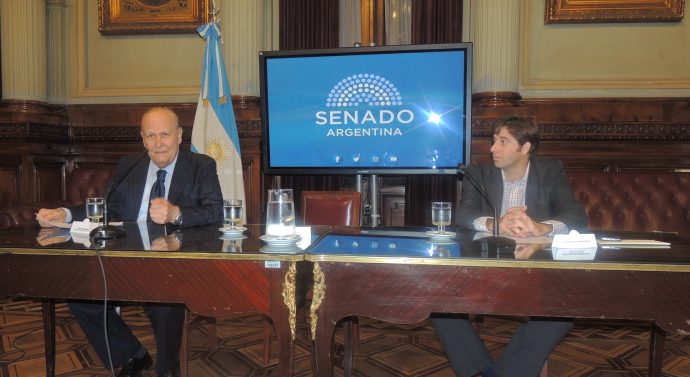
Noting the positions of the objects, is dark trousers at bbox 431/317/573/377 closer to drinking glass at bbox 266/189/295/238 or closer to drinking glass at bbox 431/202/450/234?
drinking glass at bbox 431/202/450/234

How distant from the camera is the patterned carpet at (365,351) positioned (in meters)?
2.70

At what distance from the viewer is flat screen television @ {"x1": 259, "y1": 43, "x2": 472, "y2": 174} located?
392cm

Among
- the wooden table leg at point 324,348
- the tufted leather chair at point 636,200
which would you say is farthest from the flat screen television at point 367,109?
the wooden table leg at point 324,348

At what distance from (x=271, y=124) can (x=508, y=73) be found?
1893 millimetres

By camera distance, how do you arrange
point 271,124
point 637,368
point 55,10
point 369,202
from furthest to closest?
point 55,10 < point 369,202 < point 271,124 < point 637,368

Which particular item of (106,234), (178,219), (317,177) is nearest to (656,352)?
(178,219)

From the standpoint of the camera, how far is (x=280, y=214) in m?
1.79

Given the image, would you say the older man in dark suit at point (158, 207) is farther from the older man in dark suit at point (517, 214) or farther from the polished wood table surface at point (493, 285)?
the older man in dark suit at point (517, 214)

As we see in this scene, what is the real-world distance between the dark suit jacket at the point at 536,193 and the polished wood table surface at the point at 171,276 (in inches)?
41.4

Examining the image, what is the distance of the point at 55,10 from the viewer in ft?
16.2

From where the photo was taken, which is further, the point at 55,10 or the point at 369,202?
the point at 55,10

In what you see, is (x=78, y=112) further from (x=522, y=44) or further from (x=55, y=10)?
(x=522, y=44)

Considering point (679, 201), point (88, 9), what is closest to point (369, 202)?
point (679, 201)

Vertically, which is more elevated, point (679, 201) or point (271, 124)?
point (271, 124)
